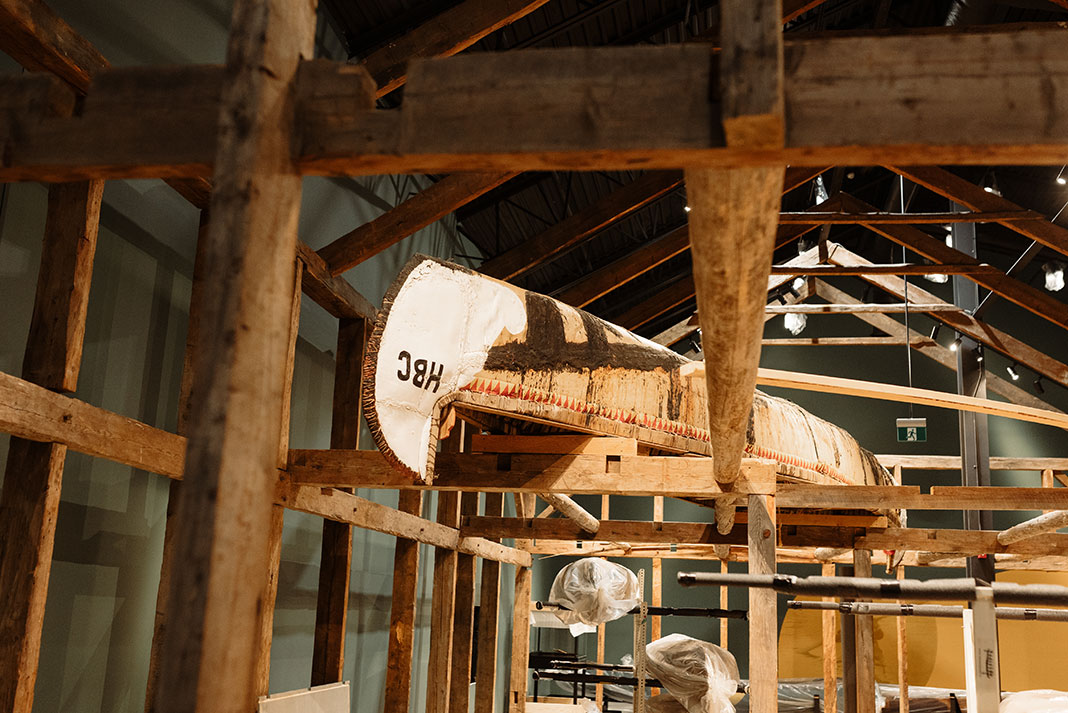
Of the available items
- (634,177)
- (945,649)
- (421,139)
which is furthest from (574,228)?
(945,649)

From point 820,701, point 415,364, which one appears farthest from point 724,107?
point 820,701

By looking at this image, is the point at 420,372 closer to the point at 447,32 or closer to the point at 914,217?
the point at 447,32

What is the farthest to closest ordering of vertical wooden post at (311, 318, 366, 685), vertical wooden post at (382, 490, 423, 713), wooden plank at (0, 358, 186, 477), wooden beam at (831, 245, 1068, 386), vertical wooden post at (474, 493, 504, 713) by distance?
wooden beam at (831, 245, 1068, 386), vertical wooden post at (474, 493, 504, 713), vertical wooden post at (382, 490, 423, 713), vertical wooden post at (311, 318, 366, 685), wooden plank at (0, 358, 186, 477)

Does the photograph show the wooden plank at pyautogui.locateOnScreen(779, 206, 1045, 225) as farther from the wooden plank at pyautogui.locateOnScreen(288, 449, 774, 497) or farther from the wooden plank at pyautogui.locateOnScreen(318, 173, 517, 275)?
the wooden plank at pyautogui.locateOnScreen(288, 449, 774, 497)

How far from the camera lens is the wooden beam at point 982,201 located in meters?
8.43

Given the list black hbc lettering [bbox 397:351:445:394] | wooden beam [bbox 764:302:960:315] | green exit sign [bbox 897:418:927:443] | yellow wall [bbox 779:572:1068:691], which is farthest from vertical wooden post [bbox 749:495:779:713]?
yellow wall [bbox 779:572:1068:691]

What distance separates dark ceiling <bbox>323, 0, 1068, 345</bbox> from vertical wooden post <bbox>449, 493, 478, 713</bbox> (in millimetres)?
3298

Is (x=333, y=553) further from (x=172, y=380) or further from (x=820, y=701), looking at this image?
(x=820, y=701)

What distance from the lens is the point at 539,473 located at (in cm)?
428

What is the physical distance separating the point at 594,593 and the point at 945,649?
6.68 m

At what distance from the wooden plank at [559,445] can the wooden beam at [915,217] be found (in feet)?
17.2

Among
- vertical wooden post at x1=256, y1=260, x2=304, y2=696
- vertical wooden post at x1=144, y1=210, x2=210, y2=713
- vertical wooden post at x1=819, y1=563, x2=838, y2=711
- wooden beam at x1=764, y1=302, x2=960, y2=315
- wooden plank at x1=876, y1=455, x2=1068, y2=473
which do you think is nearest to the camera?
vertical wooden post at x1=144, y1=210, x2=210, y2=713

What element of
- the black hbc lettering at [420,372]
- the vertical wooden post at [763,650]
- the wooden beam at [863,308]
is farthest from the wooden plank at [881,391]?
the wooden beam at [863,308]

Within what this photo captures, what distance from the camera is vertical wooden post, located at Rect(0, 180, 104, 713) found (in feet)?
9.97
